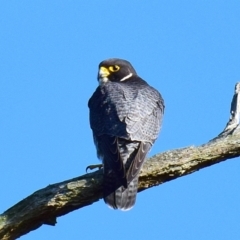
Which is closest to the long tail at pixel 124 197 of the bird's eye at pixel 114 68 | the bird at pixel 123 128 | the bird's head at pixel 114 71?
the bird at pixel 123 128

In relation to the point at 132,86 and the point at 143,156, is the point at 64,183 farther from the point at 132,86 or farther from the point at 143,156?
the point at 132,86

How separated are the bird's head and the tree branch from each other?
250cm

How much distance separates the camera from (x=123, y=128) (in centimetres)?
580

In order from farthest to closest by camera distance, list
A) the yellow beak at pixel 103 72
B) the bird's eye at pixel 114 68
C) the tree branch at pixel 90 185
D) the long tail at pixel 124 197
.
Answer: the bird's eye at pixel 114 68, the yellow beak at pixel 103 72, the long tail at pixel 124 197, the tree branch at pixel 90 185

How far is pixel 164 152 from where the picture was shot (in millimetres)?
4855

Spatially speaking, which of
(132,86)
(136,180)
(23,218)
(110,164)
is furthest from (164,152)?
(132,86)

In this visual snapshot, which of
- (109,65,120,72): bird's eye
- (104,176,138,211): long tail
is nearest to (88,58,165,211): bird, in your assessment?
(104,176,138,211): long tail

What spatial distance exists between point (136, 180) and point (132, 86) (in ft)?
6.69

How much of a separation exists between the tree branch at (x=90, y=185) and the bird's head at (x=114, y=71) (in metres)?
2.50

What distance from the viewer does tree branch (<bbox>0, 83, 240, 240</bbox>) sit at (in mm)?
4453

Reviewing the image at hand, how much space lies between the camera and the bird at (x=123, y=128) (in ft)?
16.7

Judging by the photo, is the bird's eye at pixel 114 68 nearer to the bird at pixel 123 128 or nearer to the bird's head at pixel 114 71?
the bird's head at pixel 114 71

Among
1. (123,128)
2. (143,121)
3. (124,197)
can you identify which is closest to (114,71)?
(143,121)

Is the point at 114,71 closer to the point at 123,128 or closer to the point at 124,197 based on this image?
the point at 123,128
